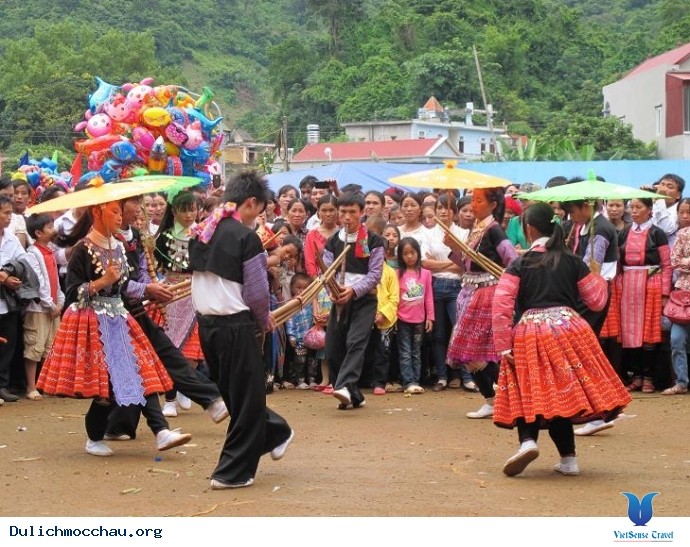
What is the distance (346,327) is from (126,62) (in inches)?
3084

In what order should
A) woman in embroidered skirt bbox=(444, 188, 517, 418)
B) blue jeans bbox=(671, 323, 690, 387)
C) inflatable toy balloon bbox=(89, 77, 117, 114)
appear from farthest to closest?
inflatable toy balloon bbox=(89, 77, 117, 114) → blue jeans bbox=(671, 323, 690, 387) → woman in embroidered skirt bbox=(444, 188, 517, 418)

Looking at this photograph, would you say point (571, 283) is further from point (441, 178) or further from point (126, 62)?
point (126, 62)

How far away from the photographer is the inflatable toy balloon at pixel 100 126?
13.2 metres

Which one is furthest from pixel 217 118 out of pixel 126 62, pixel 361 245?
pixel 126 62

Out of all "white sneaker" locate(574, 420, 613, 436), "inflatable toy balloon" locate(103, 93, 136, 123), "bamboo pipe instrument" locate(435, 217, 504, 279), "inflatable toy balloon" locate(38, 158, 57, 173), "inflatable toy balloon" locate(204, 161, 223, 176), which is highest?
"inflatable toy balloon" locate(103, 93, 136, 123)

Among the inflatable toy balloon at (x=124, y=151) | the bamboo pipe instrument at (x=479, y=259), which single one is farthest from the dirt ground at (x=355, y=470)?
the inflatable toy balloon at (x=124, y=151)

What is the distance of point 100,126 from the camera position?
1326 centimetres

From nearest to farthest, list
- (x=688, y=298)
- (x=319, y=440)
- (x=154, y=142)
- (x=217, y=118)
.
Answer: (x=319, y=440) < (x=688, y=298) < (x=154, y=142) < (x=217, y=118)

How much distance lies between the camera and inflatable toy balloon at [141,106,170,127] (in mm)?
13094

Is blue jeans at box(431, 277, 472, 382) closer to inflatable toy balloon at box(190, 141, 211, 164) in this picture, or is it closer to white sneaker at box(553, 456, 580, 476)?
inflatable toy balloon at box(190, 141, 211, 164)

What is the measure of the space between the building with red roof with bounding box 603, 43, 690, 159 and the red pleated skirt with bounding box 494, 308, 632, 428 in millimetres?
42306

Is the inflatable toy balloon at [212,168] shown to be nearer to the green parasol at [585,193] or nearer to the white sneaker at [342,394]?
the white sneaker at [342,394]

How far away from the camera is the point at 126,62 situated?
281ft

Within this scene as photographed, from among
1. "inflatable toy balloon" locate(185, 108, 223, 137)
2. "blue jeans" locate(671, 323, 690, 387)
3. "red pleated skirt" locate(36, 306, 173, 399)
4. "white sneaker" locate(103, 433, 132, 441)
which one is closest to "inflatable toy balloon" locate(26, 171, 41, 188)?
"inflatable toy balloon" locate(185, 108, 223, 137)
